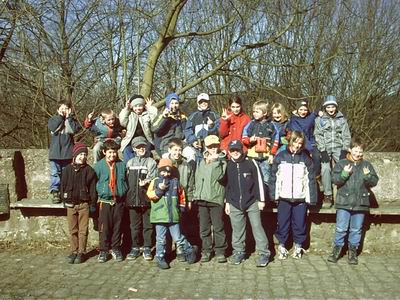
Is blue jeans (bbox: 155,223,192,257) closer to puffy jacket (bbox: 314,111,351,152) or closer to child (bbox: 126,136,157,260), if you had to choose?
child (bbox: 126,136,157,260)

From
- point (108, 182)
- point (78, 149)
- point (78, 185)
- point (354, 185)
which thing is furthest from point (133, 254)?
point (354, 185)

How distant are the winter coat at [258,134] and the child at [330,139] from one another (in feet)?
2.41

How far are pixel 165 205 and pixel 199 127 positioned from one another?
1.28 metres

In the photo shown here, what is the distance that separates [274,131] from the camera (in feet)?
21.7

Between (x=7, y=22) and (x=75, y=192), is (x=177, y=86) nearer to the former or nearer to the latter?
(x=7, y=22)

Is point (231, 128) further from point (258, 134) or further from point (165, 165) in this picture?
point (165, 165)

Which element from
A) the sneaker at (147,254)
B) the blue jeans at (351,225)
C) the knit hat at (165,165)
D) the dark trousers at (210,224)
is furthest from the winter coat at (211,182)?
the blue jeans at (351,225)

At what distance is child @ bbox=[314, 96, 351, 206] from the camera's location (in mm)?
6672

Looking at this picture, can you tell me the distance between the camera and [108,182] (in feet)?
20.9

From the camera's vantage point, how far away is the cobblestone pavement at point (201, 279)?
5.31m

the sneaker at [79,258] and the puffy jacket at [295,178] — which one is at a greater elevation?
the puffy jacket at [295,178]

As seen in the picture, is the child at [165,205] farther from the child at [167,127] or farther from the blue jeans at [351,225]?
the blue jeans at [351,225]

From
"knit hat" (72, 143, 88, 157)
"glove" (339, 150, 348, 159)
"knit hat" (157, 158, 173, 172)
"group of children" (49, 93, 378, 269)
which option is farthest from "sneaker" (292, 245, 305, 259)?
"knit hat" (72, 143, 88, 157)

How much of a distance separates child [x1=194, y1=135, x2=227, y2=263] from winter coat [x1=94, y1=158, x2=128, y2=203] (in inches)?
37.8
